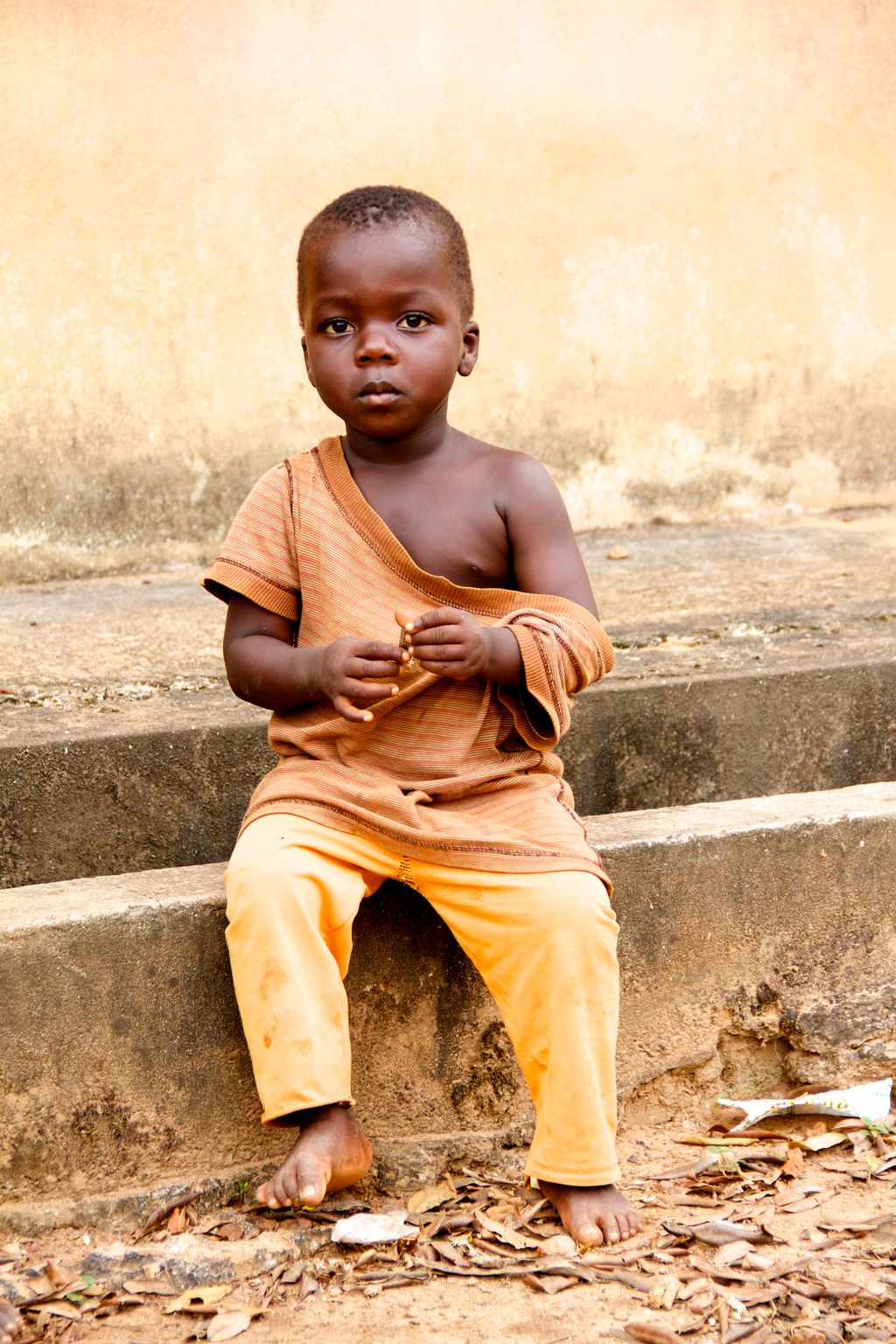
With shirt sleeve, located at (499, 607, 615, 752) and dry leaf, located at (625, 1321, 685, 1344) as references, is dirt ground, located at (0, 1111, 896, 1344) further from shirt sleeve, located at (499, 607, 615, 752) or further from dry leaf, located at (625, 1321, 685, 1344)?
shirt sleeve, located at (499, 607, 615, 752)

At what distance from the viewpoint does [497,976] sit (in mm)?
2238

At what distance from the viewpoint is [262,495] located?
98.3 inches

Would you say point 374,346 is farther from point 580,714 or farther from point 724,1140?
point 724,1140

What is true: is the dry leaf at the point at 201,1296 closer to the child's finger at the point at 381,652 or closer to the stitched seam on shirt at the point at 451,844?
the stitched seam on shirt at the point at 451,844

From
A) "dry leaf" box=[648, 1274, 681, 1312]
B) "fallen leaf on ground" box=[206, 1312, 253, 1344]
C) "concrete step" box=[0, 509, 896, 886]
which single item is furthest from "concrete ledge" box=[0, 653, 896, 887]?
"dry leaf" box=[648, 1274, 681, 1312]

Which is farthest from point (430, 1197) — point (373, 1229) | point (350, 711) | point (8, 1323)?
point (350, 711)

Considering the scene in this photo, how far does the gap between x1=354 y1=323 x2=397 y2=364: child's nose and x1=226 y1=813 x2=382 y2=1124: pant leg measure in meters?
0.74

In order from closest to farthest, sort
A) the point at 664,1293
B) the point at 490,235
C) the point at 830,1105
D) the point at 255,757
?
1. the point at 664,1293
2. the point at 830,1105
3. the point at 255,757
4. the point at 490,235

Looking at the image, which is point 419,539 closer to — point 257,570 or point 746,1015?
point 257,570

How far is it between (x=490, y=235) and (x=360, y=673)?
3.40 m

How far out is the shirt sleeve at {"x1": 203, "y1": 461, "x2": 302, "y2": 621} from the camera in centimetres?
244

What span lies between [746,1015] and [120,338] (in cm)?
321

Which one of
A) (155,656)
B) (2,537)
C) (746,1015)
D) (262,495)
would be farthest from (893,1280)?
→ (2,537)

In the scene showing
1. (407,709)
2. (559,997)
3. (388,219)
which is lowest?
(559,997)
